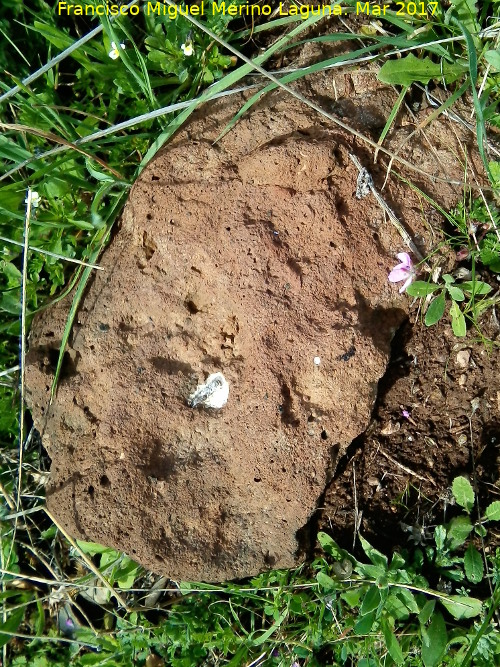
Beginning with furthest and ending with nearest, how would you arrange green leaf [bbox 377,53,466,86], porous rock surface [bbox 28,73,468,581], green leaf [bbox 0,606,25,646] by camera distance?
1. green leaf [bbox 0,606,25,646]
2. green leaf [bbox 377,53,466,86]
3. porous rock surface [bbox 28,73,468,581]

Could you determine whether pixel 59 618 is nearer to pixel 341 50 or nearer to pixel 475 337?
pixel 475 337

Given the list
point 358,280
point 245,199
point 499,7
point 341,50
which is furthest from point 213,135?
point 499,7

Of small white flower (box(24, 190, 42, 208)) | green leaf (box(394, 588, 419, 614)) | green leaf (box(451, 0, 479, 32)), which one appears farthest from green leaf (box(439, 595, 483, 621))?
small white flower (box(24, 190, 42, 208))

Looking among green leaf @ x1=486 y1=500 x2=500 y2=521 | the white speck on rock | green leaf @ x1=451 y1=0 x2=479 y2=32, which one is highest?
green leaf @ x1=451 y1=0 x2=479 y2=32

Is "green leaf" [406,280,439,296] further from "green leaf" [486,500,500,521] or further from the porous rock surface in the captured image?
"green leaf" [486,500,500,521]

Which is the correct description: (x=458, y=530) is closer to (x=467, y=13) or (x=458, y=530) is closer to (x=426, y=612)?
(x=426, y=612)

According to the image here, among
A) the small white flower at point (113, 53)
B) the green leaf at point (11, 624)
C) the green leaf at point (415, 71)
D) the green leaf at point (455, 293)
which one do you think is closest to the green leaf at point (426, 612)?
the green leaf at point (455, 293)

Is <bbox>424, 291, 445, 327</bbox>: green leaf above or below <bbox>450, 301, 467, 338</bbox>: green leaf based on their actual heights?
above

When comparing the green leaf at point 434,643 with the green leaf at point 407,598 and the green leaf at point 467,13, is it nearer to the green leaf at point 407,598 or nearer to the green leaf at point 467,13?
the green leaf at point 407,598
